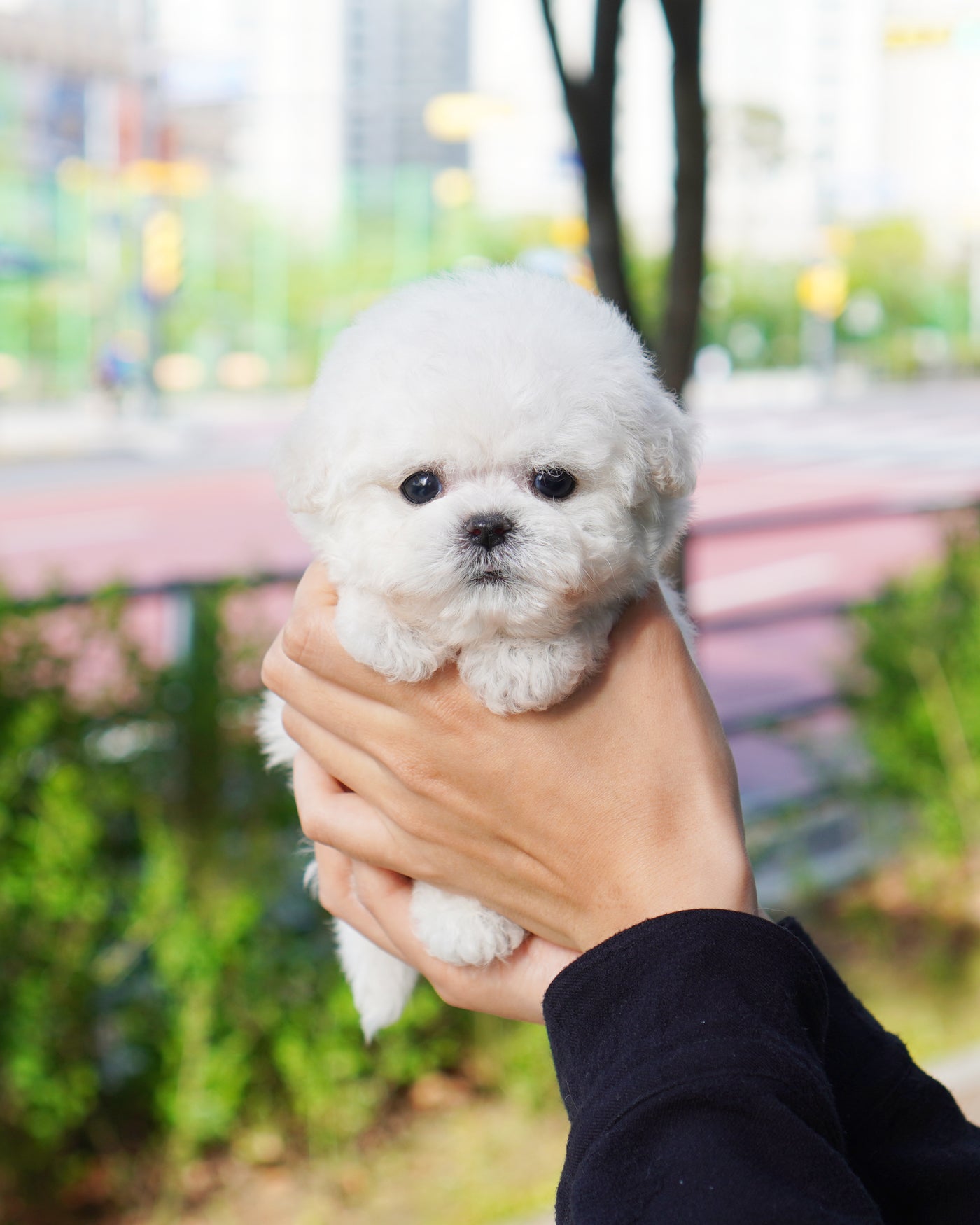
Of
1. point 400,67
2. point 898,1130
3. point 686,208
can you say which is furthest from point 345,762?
point 400,67

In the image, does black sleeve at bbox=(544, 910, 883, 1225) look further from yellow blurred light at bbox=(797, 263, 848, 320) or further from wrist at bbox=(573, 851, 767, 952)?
yellow blurred light at bbox=(797, 263, 848, 320)

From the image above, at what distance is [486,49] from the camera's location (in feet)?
283

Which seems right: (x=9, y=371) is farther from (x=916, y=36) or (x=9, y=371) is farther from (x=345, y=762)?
(x=916, y=36)

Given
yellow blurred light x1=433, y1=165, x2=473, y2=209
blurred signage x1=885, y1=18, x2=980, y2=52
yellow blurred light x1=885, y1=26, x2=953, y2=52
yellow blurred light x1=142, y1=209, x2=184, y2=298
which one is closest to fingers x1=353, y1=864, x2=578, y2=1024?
yellow blurred light x1=142, y1=209, x2=184, y2=298

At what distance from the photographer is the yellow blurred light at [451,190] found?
38.2 m

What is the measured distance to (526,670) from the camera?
4.63ft

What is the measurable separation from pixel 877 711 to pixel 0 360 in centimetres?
2839

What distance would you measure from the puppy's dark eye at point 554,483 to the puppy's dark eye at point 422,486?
12cm

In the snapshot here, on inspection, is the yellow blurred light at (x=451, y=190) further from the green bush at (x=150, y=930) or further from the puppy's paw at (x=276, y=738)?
the puppy's paw at (x=276, y=738)

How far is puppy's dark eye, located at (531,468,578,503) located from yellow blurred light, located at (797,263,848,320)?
138ft

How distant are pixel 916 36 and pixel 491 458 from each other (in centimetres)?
4987

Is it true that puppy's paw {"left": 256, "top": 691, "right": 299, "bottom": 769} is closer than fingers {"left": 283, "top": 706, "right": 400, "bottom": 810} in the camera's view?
No

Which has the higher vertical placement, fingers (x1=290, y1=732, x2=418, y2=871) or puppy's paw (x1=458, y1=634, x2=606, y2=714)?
puppy's paw (x1=458, y1=634, x2=606, y2=714)

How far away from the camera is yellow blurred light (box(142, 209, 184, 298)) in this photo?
2884 centimetres
